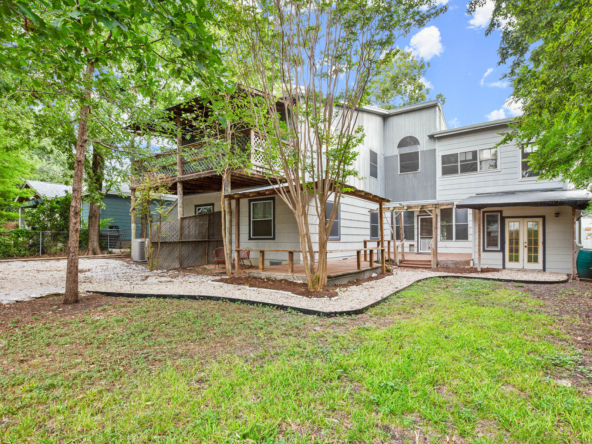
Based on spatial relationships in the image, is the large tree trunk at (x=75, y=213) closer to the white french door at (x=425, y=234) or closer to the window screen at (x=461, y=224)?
the white french door at (x=425, y=234)

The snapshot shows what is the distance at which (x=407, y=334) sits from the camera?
380 cm

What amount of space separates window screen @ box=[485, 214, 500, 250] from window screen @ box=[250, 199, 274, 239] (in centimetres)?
748

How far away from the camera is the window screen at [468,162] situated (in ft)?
39.6

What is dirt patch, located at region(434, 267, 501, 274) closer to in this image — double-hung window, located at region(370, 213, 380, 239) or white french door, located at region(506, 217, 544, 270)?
white french door, located at region(506, 217, 544, 270)

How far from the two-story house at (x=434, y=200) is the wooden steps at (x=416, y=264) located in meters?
0.78

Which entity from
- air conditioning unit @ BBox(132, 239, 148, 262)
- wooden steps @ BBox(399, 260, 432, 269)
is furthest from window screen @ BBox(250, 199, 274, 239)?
wooden steps @ BBox(399, 260, 432, 269)

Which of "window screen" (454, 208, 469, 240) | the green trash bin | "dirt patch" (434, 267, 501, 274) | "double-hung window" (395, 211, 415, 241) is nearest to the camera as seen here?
the green trash bin

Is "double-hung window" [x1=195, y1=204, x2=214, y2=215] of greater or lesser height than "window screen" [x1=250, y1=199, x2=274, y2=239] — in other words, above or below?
above

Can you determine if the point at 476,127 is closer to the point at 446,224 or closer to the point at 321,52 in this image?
the point at 446,224

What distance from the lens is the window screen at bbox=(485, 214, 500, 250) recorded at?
10.2 meters

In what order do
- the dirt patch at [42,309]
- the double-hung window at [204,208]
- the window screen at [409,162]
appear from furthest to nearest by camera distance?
the window screen at [409,162] < the double-hung window at [204,208] < the dirt patch at [42,309]

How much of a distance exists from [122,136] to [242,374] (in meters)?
6.14

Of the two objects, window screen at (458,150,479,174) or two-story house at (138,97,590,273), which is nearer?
two-story house at (138,97,590,273)

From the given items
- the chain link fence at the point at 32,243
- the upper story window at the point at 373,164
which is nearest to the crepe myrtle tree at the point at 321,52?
the upper story window at the point at 373,164
